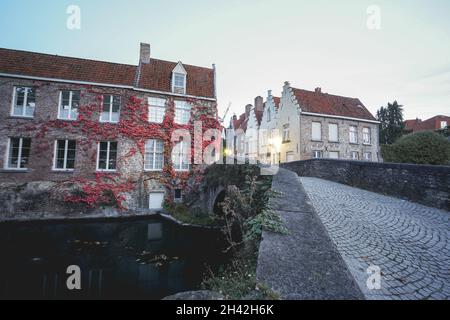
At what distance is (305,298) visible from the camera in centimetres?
212

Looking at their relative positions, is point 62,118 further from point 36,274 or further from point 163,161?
point 36,274

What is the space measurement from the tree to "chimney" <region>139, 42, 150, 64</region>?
119 ft

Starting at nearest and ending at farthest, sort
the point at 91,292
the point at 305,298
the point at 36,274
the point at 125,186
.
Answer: the point at 305,298
the point at 91,292
the point at 36,274
the point at 125,186

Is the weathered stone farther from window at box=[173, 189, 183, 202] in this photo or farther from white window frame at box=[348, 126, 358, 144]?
white window frame at box=[348, 126, 358, 144]

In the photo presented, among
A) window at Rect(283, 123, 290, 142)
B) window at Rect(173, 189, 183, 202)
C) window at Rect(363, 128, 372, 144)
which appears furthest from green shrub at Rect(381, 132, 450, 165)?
window at Rect(173, 189, 183, 202)

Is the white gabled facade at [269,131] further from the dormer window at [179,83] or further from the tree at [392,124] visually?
the tree at [392,124]

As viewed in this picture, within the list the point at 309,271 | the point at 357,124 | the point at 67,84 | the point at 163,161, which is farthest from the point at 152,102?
the point at 357,124

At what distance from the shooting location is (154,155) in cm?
1598

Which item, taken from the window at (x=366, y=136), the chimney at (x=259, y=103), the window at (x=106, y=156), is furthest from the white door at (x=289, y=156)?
the window at (x=106, y=156)

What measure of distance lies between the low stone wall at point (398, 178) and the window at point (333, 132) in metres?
9.26

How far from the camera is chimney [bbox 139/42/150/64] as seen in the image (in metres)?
17.2

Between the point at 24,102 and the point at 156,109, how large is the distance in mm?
8653

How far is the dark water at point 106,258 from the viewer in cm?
704

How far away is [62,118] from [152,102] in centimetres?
625
